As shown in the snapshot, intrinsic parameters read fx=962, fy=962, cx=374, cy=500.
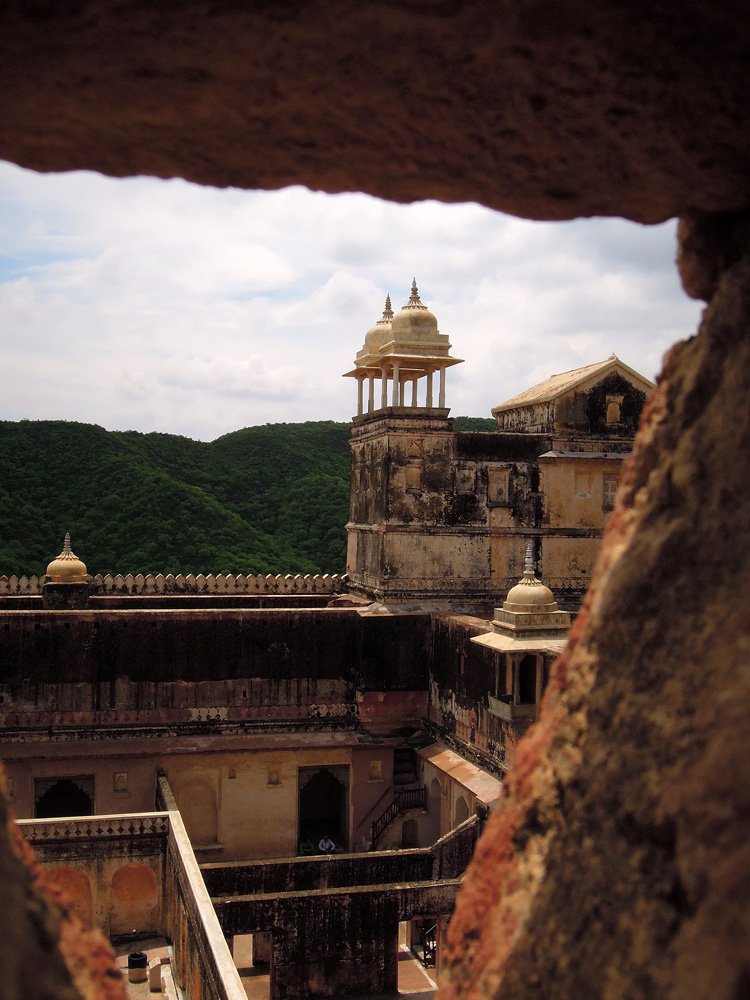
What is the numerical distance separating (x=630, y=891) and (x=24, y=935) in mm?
1520

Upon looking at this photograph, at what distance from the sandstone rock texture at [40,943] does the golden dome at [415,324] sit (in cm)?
1949

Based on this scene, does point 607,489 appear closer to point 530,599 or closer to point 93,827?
point 530,599

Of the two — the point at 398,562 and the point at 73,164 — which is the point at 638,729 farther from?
the point at 398,562

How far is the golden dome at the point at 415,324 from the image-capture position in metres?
21.8

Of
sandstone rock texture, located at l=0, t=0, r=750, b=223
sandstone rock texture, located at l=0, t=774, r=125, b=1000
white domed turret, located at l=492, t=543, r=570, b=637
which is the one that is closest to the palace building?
white domed turret, located at l=492, t=543, r=570, b=637

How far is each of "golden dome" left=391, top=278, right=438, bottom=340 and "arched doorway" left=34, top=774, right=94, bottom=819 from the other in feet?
37.6

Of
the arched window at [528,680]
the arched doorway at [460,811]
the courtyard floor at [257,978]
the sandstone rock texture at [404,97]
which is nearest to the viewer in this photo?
the sandstone rock texture at [404,97]

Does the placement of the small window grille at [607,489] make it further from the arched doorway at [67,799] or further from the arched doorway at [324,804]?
the arched doorway at [67,799]

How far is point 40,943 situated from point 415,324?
2014 centimetres

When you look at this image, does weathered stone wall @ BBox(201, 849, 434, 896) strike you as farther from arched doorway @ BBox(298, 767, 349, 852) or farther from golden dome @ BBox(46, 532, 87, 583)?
golden dome @ BBox(46, 532, 87, 583)

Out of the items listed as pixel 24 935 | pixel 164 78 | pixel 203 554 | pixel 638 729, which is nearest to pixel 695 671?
pixel 638 729

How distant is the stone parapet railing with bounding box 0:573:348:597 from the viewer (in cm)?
2211

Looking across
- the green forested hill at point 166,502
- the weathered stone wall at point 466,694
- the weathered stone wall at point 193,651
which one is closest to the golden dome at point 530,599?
the weathered stone wall at point 466,694

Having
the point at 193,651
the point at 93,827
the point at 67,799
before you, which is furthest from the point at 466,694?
the point at 67,799
